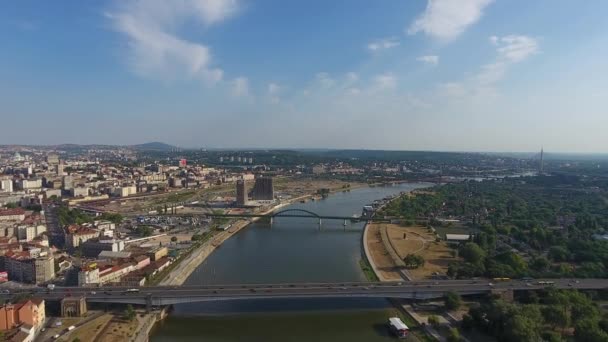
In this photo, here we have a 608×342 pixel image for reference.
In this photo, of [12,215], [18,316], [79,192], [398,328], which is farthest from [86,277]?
[79,192]

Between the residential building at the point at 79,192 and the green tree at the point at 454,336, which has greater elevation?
the residential building at the point at 79,192

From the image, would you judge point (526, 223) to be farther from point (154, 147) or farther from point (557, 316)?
point (154, 147)

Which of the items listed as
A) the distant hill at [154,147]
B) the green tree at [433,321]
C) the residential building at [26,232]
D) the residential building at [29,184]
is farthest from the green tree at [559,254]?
the distant hill at [154,147]

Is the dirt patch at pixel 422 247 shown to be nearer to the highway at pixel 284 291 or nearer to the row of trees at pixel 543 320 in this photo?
the highway at pixel 284 291

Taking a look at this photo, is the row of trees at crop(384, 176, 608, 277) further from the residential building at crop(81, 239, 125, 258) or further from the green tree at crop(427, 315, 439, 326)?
the residential building at crop(81, 239, 125, 258)

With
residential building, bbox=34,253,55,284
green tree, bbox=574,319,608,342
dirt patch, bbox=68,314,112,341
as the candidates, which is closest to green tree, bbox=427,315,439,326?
green tree, bbox=574,319,608,342

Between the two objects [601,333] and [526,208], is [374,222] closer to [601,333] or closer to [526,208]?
[526,208]

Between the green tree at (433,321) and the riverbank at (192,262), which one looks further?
the riverbank at (192,262)
